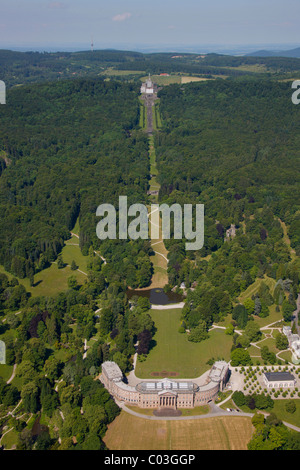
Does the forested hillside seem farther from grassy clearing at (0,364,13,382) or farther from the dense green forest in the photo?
grassy clearing at (0,364,13,382)

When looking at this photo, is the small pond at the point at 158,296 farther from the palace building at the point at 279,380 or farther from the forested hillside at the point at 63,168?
the palace building at the point at 279,380

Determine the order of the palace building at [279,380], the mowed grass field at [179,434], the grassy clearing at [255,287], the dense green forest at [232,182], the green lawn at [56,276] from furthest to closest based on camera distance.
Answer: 1. the green lawn at [56,276]
2. the dense green forest at [232,182]
3. the grassy clearing at [255,287]
4. the palace building at [279,380]
5. the mowed grass field at [179,434]

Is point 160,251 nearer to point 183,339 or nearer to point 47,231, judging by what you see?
point 47,231

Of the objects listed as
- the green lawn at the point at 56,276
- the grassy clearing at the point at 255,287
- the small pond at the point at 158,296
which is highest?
the grassy clearing at the point at 255,287

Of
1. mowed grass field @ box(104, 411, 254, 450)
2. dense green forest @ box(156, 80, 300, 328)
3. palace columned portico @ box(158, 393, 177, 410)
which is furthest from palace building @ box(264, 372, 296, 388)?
dense green forest @ box(156, 80, 300, 328)

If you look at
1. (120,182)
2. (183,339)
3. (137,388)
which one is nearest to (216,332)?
(183,339)

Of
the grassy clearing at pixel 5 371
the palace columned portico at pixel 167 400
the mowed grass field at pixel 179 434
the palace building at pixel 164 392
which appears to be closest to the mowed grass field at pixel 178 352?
the palace building at pixel 164 392
